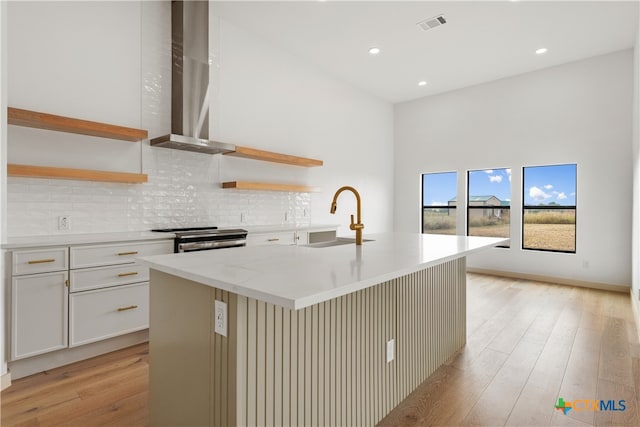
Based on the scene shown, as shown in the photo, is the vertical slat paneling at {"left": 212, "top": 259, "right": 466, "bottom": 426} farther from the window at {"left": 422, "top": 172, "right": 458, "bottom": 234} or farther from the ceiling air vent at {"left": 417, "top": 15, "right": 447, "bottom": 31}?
the window at {"left": 422, "top": 172, "right": 458, "bottom": 234}

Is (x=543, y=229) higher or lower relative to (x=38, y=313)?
higher

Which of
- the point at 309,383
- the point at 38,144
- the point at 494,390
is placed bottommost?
the point at 494,390

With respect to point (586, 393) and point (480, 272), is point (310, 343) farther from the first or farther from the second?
point (480, 272)

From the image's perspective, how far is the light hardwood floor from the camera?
191 cm

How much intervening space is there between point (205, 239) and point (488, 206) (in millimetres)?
4748

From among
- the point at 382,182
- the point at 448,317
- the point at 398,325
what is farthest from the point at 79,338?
the point at 382,182

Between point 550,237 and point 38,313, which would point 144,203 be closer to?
point 38,313

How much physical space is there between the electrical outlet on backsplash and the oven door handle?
0.66m

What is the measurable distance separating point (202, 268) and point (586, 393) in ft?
7.93

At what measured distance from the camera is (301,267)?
145cm

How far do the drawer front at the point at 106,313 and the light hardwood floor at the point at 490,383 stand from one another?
0.20 m

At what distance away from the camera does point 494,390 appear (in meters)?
2.20

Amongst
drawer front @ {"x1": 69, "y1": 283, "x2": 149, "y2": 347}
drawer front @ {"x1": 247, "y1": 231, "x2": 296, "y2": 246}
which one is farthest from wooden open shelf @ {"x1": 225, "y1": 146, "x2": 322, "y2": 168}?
drawer front @ {"x1": 69, "y1": 283, "x2": 149, "y2": 347}

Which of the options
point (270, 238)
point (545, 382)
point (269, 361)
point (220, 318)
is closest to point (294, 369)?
point (269, 361)
